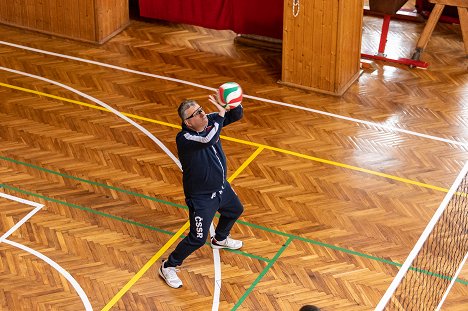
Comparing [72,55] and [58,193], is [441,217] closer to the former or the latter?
[58,193]

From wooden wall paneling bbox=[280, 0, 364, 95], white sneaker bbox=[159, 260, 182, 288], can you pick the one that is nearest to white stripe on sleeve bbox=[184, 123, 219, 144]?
white sneaker bbox=[159, 260, 182, 288]

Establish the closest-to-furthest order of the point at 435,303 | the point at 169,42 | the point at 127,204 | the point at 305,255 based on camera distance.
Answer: the point at 435,303, the point at 305,255, the point at 127,204, the point at 169,42

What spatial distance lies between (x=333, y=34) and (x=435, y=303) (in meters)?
4.71

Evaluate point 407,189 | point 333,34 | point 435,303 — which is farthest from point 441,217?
point 333,34

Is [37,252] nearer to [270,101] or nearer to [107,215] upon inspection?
[107,215]

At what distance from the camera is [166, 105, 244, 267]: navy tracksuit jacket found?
26.7 ft

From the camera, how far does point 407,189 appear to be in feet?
33.4

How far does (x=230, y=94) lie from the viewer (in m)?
8.12

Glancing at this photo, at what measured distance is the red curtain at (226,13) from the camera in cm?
1352

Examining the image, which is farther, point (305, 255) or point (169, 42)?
point (169, 42)

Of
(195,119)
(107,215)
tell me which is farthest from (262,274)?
(107,215)

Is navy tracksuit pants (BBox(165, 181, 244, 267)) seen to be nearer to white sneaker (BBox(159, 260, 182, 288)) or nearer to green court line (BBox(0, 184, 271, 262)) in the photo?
white sneaker (BBox(159, 260, 182, 288))

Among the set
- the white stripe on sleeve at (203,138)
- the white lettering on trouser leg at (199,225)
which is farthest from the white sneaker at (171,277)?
the white stripe on sleeve at (203,138)

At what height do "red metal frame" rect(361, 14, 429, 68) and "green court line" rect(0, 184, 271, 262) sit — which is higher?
"red metal frame" rect(361, 14, 429, 68)
